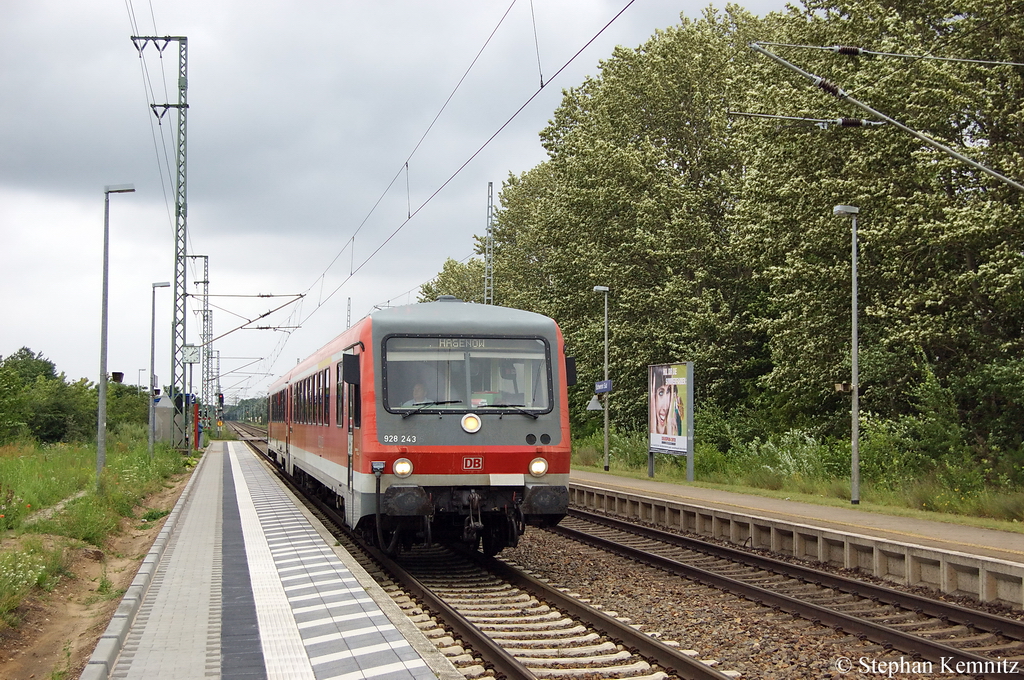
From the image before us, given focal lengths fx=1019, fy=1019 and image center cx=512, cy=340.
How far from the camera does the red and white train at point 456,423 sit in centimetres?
1167

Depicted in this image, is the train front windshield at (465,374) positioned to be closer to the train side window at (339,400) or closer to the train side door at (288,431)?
the train side window at (339,400)

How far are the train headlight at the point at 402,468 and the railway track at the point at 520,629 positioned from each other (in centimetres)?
119

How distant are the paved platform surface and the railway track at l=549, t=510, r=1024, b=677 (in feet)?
6.14

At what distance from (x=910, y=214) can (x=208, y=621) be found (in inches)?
725

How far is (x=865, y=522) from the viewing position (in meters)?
16.4

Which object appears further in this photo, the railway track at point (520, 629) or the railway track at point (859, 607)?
the railway track at point (859, 607)

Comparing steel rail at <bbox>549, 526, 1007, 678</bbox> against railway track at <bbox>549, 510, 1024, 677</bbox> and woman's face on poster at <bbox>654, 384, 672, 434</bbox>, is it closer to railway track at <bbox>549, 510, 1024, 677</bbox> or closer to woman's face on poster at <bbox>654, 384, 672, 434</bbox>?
railway track at <bbox>549, 510, 1024, 677</bbox>

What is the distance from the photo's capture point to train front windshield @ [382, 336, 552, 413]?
11.9m

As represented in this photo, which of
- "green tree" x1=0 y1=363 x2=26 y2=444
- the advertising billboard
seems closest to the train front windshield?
the advertising billboard

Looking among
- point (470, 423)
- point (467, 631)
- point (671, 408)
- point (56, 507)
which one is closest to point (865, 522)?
point (470, 423)

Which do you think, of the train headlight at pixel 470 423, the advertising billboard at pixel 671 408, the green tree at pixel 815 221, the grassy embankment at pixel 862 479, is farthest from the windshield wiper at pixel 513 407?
the advertising billboard at pixel 671 408

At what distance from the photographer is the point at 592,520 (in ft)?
64.9

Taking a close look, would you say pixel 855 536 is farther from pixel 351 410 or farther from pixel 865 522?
pixel 351 410

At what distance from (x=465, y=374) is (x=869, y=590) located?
5.17 m
